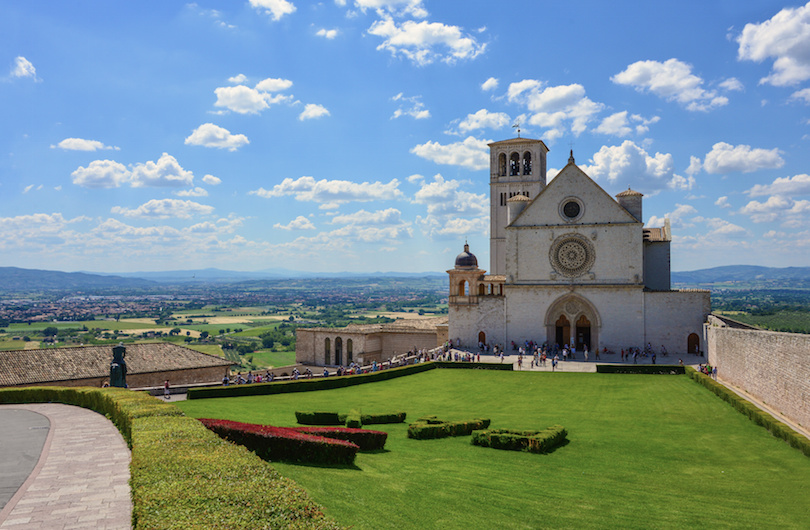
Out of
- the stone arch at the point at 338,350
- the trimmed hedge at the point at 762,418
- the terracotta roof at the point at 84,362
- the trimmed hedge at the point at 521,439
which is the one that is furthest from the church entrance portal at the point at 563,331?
the trimmed hedge at the point at 521,439

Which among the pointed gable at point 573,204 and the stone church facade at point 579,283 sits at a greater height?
the pointed gable at point 573,204

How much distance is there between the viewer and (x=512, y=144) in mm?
57344

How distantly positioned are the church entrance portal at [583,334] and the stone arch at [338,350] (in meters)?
20.6

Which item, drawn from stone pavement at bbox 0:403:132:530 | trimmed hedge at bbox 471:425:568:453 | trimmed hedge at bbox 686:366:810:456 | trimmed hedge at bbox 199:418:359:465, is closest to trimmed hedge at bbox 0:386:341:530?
stone pavement at bbox 0:403:132:530


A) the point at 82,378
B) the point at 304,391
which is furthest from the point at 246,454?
the point at 82,378

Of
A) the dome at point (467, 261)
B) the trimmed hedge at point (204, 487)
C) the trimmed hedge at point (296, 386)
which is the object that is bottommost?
the trimmed hedge at point (296, 386)

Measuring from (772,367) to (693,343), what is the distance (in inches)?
873

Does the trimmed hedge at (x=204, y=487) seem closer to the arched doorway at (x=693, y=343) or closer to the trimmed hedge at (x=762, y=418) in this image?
the trimmed hedge at (x=762, y=418)

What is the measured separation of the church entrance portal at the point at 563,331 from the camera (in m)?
46.2

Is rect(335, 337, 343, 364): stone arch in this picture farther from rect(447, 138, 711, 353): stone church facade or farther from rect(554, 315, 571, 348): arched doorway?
rect(554, 315, 571, 348): arched doorway

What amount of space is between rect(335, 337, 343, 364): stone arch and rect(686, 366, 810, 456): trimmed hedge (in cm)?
→ 3030

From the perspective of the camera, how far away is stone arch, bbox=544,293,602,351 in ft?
148

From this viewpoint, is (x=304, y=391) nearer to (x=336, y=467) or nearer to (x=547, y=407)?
(x=547, y=407)

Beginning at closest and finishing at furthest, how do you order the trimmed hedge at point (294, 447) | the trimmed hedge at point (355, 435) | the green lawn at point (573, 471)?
the green lawn at point (573, 471) → the trimmed hedge at point (294, 447) → the trimmed hedge at point (355, 435)
